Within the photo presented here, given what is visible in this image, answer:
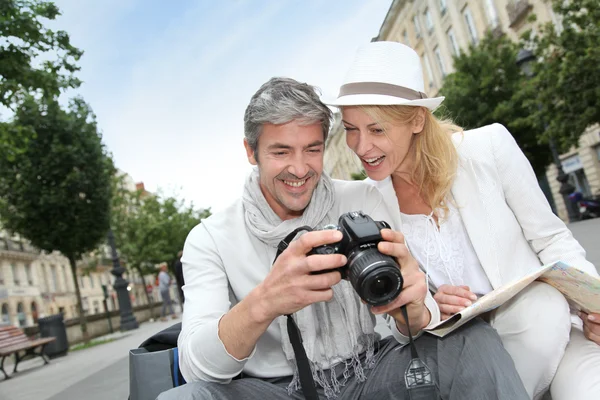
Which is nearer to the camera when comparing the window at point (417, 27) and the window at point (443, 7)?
the window at point (443, 7)

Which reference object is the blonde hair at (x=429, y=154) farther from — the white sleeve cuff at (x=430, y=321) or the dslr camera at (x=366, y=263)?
the dslr camera at (x=366, y=263)

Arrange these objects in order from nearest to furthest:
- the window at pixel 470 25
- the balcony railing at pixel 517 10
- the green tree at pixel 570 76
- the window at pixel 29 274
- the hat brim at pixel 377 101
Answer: the hat brim at pixel 377 101
the green tree at pixel 570 76
the balcony railing at pixel 517 10
the window at pixel 470 25
the window at pixel 29 274

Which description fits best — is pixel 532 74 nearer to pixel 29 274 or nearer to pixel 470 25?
pixel 470 25

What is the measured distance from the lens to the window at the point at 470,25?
30019 mm

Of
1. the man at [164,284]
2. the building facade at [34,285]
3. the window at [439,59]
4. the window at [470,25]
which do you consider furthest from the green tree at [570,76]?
the building facade at [34,285]

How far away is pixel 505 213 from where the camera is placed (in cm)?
261

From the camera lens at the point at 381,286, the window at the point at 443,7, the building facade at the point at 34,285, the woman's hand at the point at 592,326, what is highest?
the window at the point at 443,7

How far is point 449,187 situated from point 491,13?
28.5m

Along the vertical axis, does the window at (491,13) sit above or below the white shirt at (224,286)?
above

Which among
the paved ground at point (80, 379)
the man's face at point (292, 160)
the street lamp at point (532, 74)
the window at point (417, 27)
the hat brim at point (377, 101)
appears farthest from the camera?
the window at point (417, 27)

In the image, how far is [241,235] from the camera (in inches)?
100.0

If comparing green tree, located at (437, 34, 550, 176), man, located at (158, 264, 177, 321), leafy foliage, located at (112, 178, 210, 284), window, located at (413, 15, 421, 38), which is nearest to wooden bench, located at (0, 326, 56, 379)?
man, located at (158, 264, 177, 321)

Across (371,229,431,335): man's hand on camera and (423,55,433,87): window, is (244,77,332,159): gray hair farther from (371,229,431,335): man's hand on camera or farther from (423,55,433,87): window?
(423,55,433,87): window

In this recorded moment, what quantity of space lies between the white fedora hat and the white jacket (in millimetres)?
352
